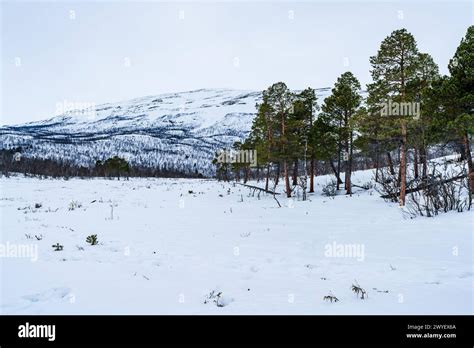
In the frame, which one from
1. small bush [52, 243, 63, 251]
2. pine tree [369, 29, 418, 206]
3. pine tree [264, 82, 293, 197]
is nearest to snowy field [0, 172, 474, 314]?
small bush [52, 243, 63, 251]

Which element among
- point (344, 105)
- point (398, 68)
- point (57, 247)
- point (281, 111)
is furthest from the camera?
point (281, 111)

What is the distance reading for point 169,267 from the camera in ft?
20.9

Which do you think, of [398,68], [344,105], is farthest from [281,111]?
[398,68]

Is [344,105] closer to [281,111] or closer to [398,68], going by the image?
[281,111]

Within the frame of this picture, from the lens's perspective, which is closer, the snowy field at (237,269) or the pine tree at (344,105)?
the snowy field at (237,269)

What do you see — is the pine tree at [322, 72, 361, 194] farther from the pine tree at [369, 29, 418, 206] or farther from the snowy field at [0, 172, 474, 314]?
the snowy field at [0, 172, 474, 314]

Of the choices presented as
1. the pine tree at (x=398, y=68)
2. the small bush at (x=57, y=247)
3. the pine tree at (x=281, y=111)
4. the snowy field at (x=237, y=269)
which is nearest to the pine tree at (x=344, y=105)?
the pine tree at (x=281, y=111)

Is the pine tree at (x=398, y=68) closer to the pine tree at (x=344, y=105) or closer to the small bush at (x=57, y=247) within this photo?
the pine tree at (x=344, y=105)

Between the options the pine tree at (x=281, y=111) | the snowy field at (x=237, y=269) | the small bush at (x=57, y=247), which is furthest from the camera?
the pine tree at (x=281, y=111)

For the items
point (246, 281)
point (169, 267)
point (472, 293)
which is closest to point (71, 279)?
point (169, 267)

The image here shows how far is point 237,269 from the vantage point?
20.7 feet

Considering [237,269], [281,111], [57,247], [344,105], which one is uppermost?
[344,105]

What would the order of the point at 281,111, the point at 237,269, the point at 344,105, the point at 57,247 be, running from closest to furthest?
the point at 237,269, the point at 57,247, the point at 344,105, the point at 281,111

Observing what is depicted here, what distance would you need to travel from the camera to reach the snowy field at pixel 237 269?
442cm
